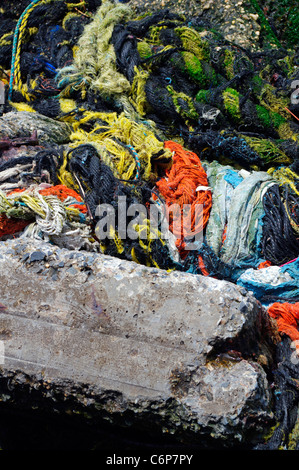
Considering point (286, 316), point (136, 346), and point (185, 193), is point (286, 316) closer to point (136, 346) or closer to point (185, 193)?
point (136, 346)

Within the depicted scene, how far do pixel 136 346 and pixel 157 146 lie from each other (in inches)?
66.8

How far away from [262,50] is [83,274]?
3214mm

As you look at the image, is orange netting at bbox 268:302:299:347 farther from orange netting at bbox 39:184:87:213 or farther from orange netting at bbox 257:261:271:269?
orange netting at bbox 39:184:87:213

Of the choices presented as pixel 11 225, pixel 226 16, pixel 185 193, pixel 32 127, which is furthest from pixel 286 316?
pixel 226 16

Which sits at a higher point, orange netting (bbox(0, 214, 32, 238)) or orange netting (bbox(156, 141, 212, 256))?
orange netting (bbox(156, 141, 212, 256))

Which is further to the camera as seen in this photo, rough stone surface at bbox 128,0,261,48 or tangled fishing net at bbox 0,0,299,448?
rough stone surface at bbox 128,0,261,48

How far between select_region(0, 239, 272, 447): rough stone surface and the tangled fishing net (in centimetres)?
41

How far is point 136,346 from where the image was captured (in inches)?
99.1

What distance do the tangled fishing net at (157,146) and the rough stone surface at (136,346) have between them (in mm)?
409

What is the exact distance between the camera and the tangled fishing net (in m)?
3.34

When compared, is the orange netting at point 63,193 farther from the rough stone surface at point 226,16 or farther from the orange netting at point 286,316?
the rough stone surface at point 226,16

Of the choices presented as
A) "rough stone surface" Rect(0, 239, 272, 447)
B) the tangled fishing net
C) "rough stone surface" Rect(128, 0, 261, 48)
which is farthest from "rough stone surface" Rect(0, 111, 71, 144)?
"rough stone surface" Rect(128, 0, 261, 48)

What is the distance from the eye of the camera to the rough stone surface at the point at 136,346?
240 centimetres

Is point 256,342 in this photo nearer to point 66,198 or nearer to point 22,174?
point 66,198
